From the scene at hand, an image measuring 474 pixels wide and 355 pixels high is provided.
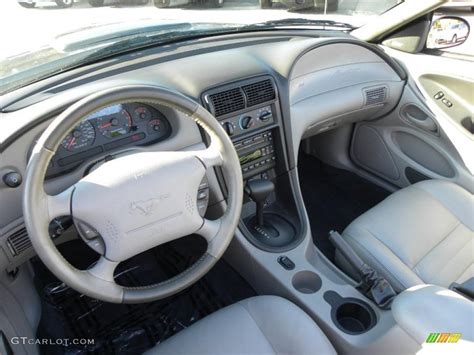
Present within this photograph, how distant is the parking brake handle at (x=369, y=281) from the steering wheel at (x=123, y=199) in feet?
2.13

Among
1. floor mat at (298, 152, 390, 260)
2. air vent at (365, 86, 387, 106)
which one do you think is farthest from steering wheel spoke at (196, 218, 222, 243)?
air vent at (365, 86, 387, 106)

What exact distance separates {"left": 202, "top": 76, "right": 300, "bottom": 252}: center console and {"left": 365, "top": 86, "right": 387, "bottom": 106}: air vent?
68 cm

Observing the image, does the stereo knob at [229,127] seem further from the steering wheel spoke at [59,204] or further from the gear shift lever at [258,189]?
the steering wheel spoke at [59,204]

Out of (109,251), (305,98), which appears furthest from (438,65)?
(109,251)

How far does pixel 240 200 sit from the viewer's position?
4.32ft

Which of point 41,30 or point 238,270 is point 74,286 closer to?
point 238,270

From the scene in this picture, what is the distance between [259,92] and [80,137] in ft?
2.45

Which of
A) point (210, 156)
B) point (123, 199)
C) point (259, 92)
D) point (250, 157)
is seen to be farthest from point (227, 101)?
point (123, 199)

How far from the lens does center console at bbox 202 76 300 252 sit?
1.67 m

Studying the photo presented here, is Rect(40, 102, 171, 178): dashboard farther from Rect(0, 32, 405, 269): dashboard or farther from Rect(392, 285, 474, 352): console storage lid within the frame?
Rect(392, 285, 474, 352): console storage lid

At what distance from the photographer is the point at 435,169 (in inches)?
90.4

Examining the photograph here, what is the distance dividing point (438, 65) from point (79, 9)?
5.77 ft

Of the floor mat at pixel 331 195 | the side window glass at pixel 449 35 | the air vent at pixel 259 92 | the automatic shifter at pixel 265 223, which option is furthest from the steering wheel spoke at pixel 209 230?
the side window glass at pixel 449 35

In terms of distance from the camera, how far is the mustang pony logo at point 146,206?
1.12 meters
